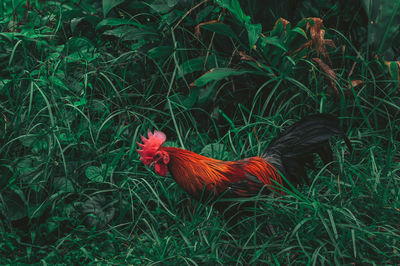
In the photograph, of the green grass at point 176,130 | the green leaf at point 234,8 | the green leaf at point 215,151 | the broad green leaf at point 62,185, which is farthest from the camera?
the green leaf at point 234,8

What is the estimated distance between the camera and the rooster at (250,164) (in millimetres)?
2426

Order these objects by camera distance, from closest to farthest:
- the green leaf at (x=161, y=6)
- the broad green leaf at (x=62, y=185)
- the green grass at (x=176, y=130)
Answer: the green grass at (x=176, y=130), the broad green leaf at (x=62, y=185), the green leaf at (x=161, y=6)

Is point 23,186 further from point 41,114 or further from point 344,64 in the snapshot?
point 344,64

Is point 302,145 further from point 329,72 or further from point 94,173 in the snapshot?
point 94,173

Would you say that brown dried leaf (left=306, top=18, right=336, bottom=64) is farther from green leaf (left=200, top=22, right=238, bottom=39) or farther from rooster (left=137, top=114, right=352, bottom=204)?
rooster (left=137, top=114, right=352, bottom=204)

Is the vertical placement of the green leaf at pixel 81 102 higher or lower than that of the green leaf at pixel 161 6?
lower

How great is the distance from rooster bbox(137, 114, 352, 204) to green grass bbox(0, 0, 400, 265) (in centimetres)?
12

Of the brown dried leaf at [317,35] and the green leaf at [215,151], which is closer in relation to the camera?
the green leaf at [215,151]

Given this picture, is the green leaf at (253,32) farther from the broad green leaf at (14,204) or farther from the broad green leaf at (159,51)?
the broad green leaf at (14,204)

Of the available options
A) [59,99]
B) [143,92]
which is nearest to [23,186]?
[59,99]

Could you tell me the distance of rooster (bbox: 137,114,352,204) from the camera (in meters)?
2.43

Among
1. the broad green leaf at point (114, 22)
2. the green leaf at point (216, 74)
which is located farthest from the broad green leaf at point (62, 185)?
the broad green leaf at point (114, 22)

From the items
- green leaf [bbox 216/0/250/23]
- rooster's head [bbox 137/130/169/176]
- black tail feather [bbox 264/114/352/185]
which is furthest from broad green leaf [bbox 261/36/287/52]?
rooster's head [bbox 137/130/169/176]

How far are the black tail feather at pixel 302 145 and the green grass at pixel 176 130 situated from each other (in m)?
0.12
